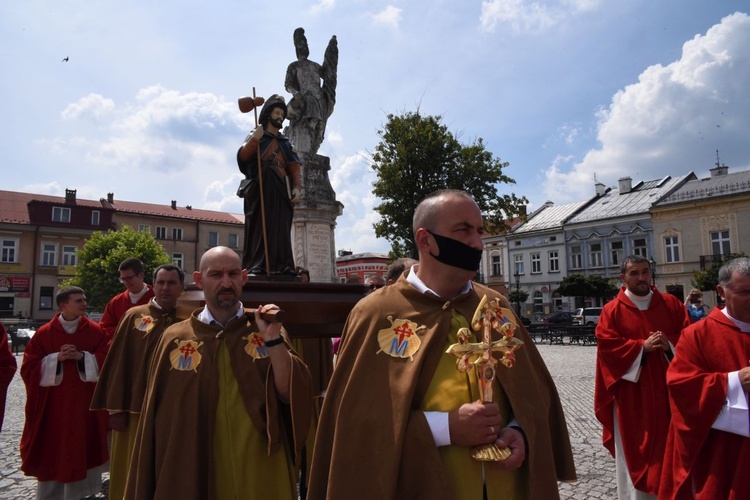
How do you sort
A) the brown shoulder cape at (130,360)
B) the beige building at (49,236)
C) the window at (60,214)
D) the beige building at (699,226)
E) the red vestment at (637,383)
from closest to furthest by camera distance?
the brown shoulder cape at (130,360)
the red vestment at (637,383)
the beige building at (699,226)
the beige building at (49,236)
the window at (60,214)

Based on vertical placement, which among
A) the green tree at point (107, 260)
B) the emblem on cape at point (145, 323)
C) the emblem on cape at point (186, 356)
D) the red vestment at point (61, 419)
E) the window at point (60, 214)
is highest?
the window at point (60, 214)

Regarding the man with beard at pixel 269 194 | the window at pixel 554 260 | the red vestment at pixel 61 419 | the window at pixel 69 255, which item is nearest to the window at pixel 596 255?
the window at pixel 554 260

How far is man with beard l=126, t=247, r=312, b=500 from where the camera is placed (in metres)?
3.10

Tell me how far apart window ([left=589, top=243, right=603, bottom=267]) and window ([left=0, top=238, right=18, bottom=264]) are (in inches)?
1850

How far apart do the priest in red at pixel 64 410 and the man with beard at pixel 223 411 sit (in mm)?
2729

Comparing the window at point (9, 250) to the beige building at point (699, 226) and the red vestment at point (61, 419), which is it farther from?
the beige building at point (699, 226)

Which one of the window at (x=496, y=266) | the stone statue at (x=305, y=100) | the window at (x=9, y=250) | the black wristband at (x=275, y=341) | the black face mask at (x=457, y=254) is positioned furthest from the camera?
the window at (x=496, y=266)

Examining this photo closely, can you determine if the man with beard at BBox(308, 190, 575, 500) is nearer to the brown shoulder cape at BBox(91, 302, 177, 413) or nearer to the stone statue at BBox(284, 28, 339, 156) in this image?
the brown shoulder cape at BBox(91, 302, 177, 413)

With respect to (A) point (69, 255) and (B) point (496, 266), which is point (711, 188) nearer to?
(B) point (496, 266)

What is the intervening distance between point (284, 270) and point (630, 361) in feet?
11.6

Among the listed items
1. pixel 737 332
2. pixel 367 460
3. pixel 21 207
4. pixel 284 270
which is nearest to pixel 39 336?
pixel 284 270

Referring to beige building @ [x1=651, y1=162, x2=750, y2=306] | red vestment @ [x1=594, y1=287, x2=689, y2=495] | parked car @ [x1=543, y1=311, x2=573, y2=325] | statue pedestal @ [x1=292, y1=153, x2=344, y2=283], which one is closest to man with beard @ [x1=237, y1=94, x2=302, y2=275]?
red vestment @ [x1=594, y1=287, x2=689, y2=495]

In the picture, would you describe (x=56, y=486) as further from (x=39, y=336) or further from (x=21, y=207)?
(x=21, y=207)

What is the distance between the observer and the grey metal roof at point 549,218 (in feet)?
159
